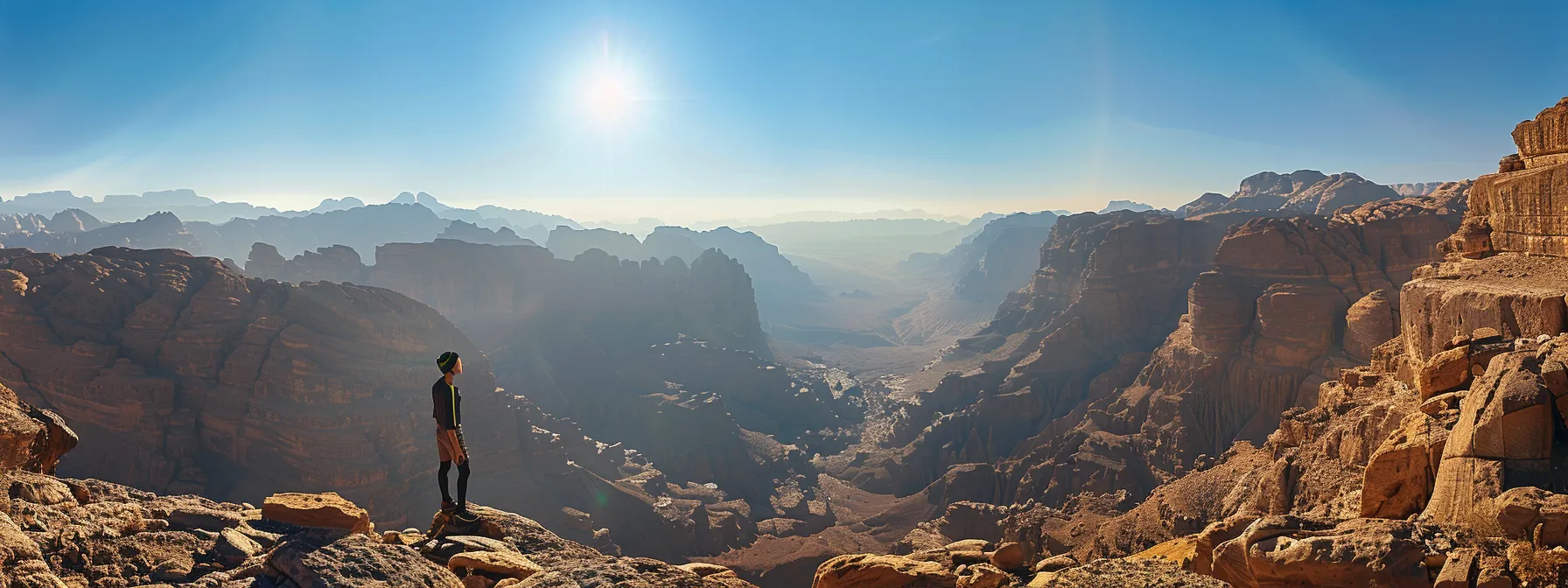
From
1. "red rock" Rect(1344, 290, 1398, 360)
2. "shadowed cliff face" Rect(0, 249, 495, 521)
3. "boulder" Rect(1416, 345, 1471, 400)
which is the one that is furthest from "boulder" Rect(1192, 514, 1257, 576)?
"shadowed cliff face" Rect(0, 249, 495, 521)

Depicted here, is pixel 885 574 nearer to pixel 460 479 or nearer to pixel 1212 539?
pixel 1212 539

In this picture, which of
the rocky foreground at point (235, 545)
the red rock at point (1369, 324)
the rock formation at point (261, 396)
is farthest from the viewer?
the rock formation at point (261, 396)

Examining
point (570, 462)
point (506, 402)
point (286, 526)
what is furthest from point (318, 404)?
point (286, 526)

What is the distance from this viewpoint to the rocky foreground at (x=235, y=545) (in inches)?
309

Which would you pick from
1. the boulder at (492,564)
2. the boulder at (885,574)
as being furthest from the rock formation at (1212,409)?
the boulder at (492,564)

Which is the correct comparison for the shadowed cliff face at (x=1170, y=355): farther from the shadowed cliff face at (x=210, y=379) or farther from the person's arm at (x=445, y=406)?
the person's arm at (x=445, y=406)

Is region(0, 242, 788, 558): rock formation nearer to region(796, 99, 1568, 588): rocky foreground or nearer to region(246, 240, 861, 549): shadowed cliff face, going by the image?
region(246, 240, 861, 549): shadowed cliff face

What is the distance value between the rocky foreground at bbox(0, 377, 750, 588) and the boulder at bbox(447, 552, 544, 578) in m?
0.02

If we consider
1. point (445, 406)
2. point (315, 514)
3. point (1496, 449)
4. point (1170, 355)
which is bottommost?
point (1170, 355)

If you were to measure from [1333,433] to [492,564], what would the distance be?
2096 cm

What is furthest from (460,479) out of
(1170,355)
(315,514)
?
(1170,355)

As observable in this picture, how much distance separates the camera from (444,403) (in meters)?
10.9

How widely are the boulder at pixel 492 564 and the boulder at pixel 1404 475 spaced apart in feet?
40.0

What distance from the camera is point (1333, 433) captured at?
18.8 metres
